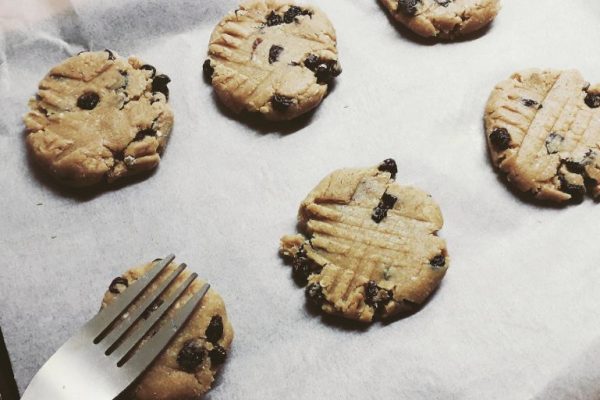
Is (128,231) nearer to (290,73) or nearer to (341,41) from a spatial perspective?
(290,73)

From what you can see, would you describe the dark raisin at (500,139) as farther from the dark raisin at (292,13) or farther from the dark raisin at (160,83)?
the dark raisin at (160,83)

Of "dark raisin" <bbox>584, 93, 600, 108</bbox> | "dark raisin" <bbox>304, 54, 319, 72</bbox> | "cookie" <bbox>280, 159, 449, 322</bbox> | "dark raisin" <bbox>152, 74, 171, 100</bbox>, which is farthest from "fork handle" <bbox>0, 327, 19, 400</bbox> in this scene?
"dark raisin" <bbox>584, 93, 600, 108</bbox>

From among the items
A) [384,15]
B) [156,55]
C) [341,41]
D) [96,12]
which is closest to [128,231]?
[156,55]

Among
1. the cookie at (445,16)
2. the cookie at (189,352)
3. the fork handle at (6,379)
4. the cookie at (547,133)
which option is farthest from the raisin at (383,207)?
the fork handle at (6,379)

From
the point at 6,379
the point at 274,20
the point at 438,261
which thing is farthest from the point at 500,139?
the point at 6,379

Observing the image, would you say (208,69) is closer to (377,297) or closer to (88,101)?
(88,101)

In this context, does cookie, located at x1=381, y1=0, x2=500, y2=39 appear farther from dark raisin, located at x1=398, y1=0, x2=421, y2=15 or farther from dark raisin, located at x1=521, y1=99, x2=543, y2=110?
dark raisin, located at x1=521, y1=99, x2=543, y2=110
